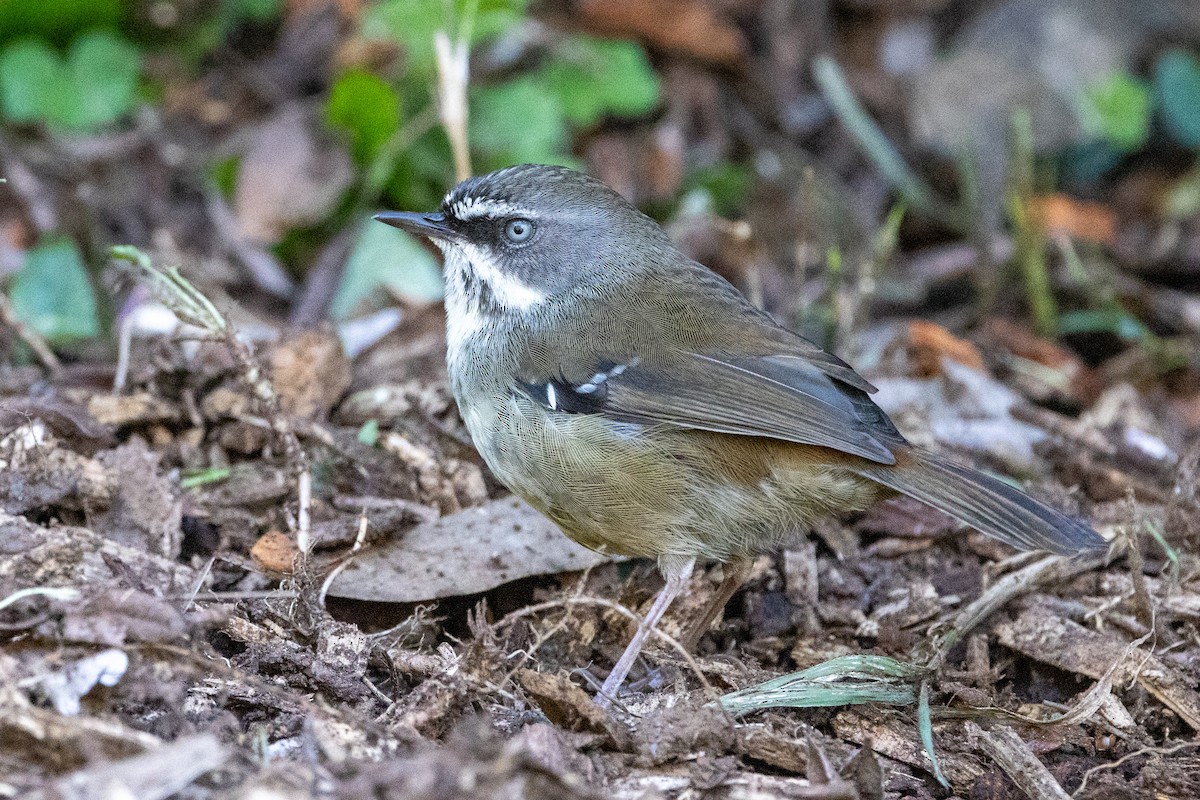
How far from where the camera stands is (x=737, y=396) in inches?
164

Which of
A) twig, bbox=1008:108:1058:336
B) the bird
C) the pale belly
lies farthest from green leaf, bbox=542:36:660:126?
the pale belly

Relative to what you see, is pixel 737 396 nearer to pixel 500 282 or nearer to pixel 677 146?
pixel 500 282

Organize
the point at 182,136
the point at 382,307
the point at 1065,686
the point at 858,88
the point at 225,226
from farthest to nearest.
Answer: the point at 858,88
the point at 182,136
the point at 225,226
the point at 382,307
the point at 1065,686

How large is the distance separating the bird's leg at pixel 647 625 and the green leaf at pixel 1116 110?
15.4 feet

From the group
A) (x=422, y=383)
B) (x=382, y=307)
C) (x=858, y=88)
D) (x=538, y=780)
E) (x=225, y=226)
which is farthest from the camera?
(x=858, y=88)

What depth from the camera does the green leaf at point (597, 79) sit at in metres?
7.27

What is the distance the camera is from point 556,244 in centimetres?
474

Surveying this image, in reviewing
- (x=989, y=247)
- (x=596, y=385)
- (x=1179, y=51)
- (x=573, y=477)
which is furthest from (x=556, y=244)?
(x=1179, y=51)

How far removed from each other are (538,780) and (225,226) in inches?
193

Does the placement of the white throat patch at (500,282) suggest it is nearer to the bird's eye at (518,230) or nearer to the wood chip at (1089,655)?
the bird's eye at (518,230)

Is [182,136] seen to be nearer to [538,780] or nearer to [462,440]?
[462,440]

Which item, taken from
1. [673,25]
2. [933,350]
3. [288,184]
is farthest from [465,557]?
[673,25]

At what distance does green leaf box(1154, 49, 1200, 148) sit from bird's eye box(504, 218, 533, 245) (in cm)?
485

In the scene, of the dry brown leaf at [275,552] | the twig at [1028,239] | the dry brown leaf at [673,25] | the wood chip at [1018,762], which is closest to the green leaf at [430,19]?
the dry brown leaf at [673,25]
